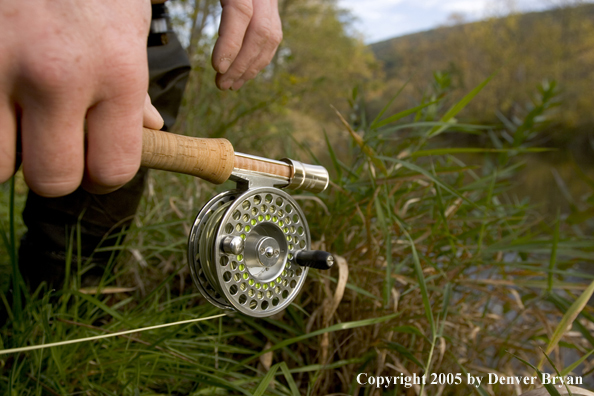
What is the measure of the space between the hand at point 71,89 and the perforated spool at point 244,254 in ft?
0.82

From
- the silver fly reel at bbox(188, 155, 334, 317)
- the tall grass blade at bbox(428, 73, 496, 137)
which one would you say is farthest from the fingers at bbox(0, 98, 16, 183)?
the tall grass blade at bbox(428, 73, 496, 137)

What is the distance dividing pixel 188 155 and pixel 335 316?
0.85 m

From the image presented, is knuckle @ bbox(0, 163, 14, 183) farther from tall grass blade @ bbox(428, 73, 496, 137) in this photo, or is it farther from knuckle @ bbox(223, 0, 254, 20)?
tall grass blade @ bbox(428, 73, 496, 137)

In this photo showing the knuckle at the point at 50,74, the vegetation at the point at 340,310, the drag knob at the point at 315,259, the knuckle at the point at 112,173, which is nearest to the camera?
the knuckle at the point at 50,74

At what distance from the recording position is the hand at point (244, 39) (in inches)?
38.3

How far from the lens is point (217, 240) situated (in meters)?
0.85

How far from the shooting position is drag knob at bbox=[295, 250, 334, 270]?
91 cm

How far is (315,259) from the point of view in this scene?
3.06ft

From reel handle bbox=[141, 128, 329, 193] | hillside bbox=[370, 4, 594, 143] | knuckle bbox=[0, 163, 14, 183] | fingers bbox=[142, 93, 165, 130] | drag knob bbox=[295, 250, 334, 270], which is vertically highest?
hillside bbox=[370, 4, 594, 143]

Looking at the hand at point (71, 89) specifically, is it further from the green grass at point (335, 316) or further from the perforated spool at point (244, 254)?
the green grass at point (335, 316)

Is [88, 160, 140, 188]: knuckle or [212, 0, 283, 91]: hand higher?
[212, 0, 283, 91]: hand

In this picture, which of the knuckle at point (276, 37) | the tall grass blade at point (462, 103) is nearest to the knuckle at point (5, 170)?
the knuckle at point (276, 37)

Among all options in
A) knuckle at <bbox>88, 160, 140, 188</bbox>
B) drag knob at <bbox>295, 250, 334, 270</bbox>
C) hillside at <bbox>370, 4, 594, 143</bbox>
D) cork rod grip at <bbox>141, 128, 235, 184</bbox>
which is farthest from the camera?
hillside at <bbox>370, 4, 594, 143</bbox>

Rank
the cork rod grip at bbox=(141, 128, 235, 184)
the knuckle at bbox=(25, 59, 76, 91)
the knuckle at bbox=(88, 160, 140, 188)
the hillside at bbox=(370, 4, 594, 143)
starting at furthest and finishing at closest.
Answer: the hillside at bbox=(370, 4, 594, 143) → the cork rod grip at bbox=(141, 128, 235, 184) → the knuckle at bbox=(88, 160, 140, 188) → the knuckle at bbox=(25, 59, 76, 91)
